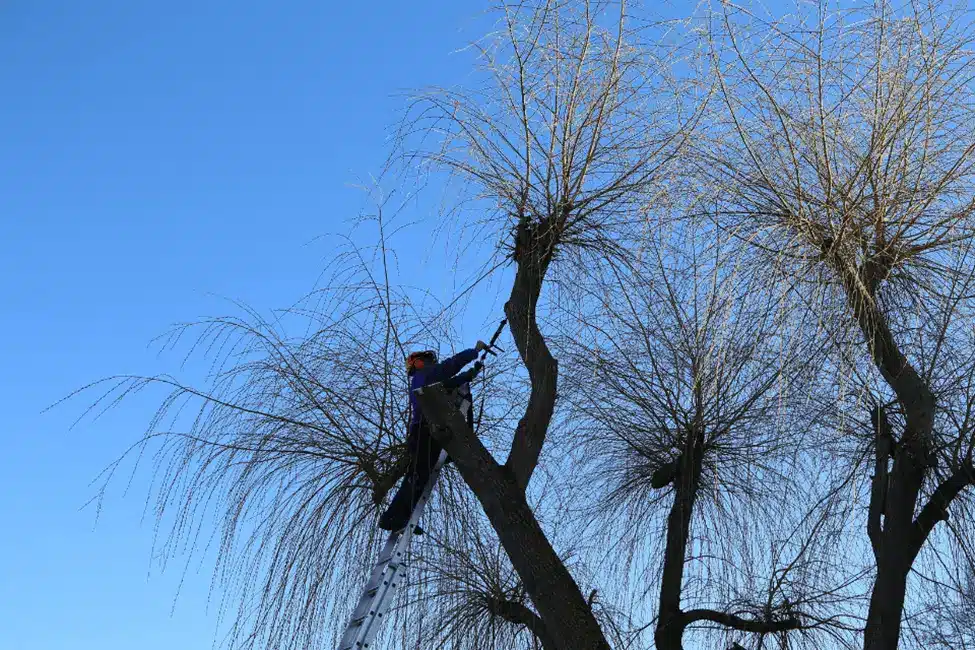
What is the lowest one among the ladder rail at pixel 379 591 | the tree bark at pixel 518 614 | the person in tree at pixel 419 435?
the ladder rail at pixel 379 591

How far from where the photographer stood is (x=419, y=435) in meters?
5.14

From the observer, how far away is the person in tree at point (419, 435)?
17.3 feet

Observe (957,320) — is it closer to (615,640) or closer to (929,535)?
(929,535)

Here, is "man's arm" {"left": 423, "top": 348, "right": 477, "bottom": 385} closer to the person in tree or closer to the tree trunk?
the person in tree

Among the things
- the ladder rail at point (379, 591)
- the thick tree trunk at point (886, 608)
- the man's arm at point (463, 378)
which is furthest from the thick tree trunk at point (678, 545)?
the ladder rail at point (379, 591)

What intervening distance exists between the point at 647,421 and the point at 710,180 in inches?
65.7

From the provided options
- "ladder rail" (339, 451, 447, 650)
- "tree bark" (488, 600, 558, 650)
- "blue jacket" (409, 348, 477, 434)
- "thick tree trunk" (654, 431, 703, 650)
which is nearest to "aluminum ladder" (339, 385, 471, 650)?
"ladder rail" (339, 451, 447, 650)

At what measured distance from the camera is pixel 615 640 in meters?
5.95

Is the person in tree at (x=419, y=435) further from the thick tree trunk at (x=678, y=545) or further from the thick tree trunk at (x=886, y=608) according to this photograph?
the thick tree trunk at (x=886, y=608)

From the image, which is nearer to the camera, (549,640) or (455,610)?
(549,640)

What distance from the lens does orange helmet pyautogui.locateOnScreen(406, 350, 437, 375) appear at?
558cm

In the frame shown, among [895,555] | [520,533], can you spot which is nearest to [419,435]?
[520,533]

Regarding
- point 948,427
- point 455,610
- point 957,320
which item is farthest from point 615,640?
point 957,320

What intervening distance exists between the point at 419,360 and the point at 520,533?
3.91ft
